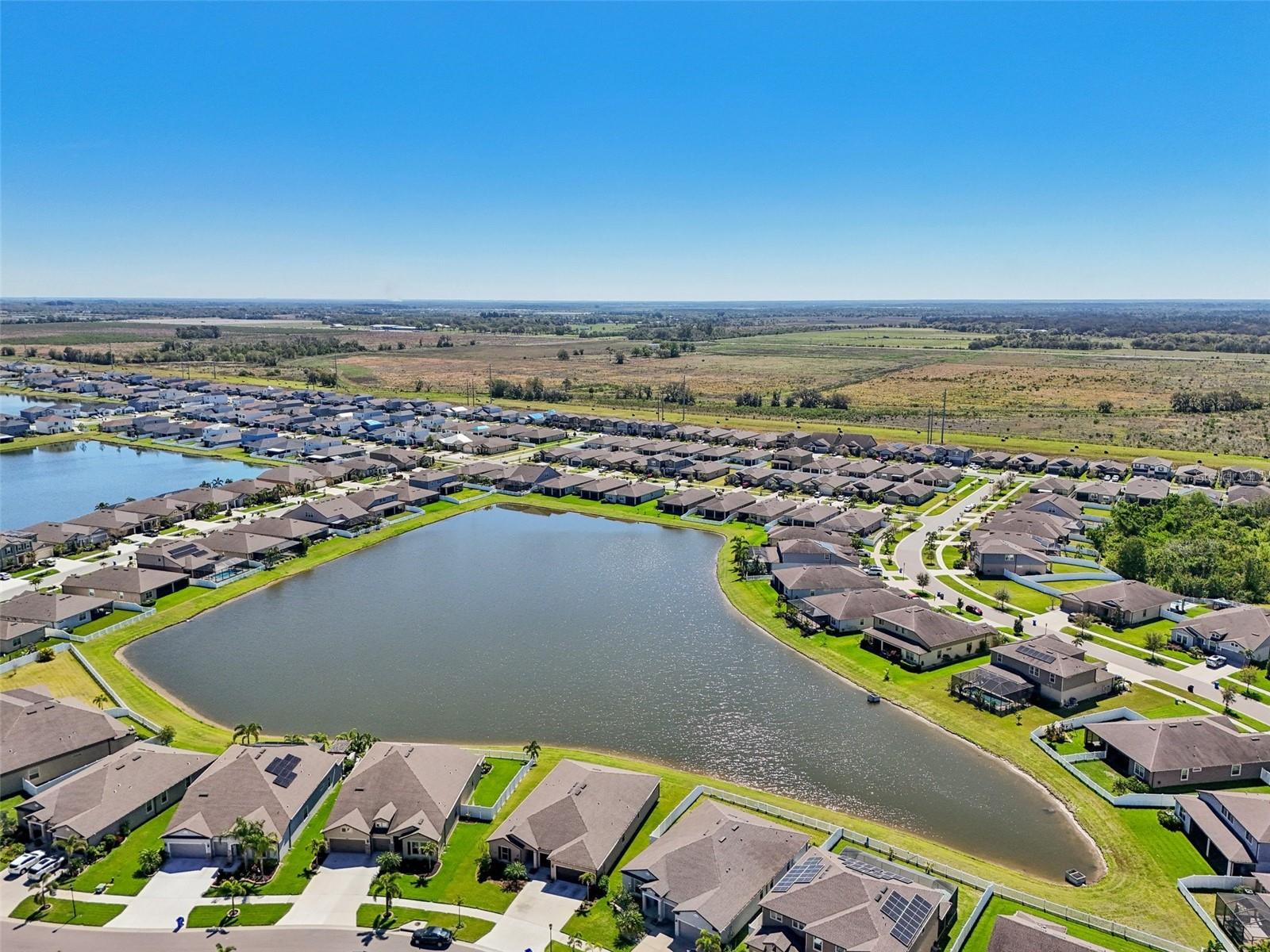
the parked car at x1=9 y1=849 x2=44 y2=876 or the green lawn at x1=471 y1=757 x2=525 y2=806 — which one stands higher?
the parked car at x1=9 y1=849 x2=44 y2=876

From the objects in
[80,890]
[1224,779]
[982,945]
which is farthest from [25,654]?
[1224,779]

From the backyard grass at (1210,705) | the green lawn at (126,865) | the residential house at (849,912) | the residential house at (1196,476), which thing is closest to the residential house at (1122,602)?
the backyard grass at (1210,705)

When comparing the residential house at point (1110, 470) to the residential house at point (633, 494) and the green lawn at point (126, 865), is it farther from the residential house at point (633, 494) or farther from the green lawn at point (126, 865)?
the green lawn at point (126, 865)

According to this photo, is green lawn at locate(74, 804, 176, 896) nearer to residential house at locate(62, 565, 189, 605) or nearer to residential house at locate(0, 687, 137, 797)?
residential house at locate(0, 687, 137, 797)

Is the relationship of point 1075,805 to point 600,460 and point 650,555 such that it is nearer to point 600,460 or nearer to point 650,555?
point 650,555

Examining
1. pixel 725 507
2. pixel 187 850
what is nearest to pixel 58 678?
pixel 187 850

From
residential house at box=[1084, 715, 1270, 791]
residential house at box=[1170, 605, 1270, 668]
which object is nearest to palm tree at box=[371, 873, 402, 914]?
residential house at box=[1084, 715, 1270, 791]
